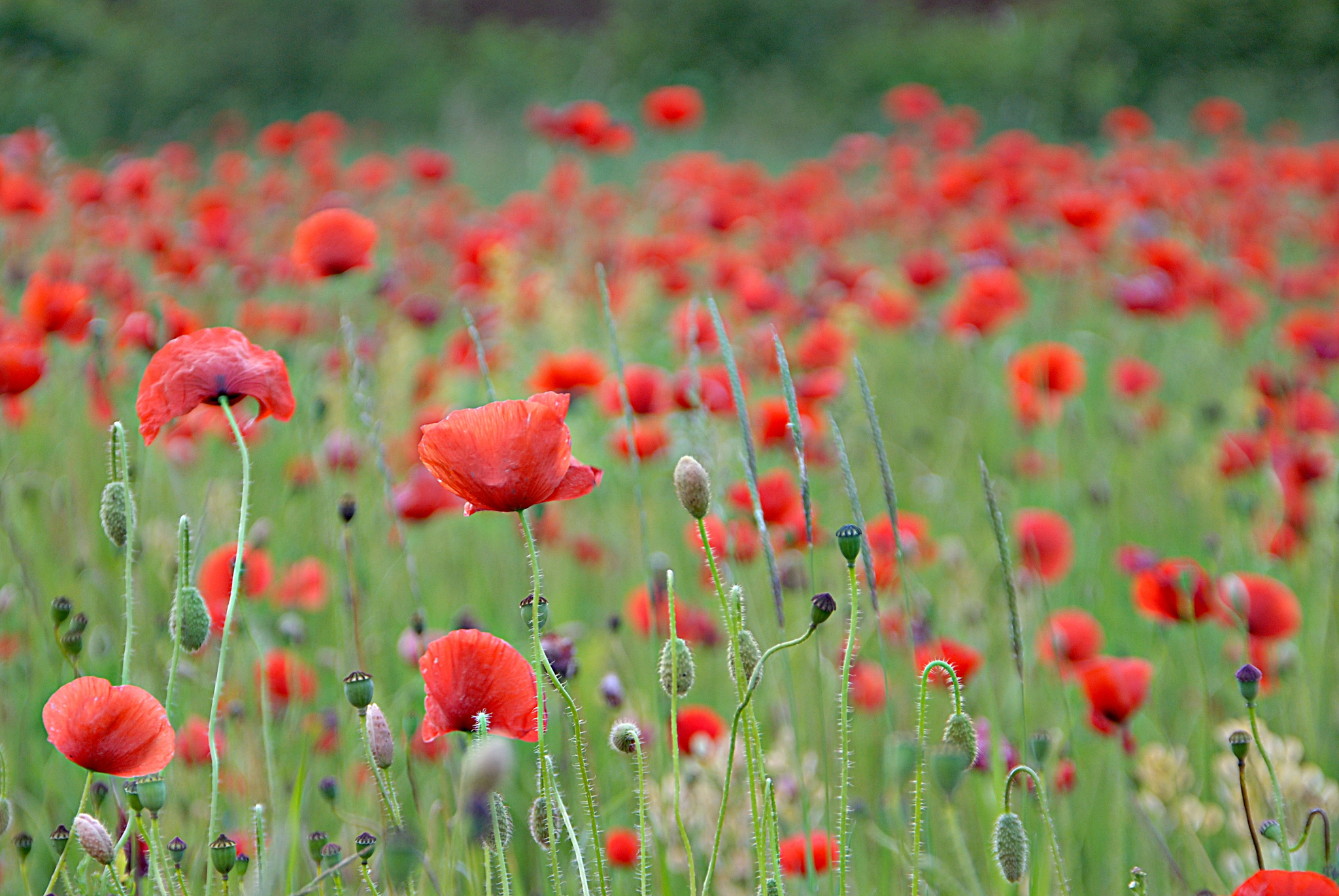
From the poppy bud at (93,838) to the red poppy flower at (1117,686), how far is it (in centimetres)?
89

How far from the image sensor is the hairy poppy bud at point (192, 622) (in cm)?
79

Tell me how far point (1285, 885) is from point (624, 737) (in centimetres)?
44

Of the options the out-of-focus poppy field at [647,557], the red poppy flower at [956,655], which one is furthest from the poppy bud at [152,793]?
the red poppy flower at [956,655]

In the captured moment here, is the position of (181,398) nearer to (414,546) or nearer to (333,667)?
(333,667)

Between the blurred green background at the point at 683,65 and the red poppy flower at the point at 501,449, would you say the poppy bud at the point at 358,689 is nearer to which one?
the red poppy flower at the point at 501,449

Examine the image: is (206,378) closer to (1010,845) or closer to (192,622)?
(192,622)

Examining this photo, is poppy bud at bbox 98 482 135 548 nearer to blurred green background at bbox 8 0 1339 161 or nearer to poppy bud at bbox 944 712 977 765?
poppy bud at bbox 944 712 977 765

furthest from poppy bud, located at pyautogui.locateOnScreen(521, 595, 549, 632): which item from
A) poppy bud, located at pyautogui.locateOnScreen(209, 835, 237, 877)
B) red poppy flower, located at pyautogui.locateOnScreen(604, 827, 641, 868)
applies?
red poppy flower, located at pyautogui.locateOnScreen(604, 827, 641, 868)

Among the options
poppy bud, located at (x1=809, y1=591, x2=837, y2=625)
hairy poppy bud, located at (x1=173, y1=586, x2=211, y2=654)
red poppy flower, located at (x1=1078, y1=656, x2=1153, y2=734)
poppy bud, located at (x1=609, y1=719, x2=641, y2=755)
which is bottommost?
red poppy flower, located at (x1=1078, y1=656, x2=1153, y2=734)

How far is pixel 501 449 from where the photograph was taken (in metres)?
0.72

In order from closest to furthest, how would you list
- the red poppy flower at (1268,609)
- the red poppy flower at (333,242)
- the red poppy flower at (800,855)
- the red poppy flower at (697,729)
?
the red poppy flower at (800,855)
the red poppy flower at (697,729)
the red poppy flower at (1268,609)
the red poppy flower at (333,242)

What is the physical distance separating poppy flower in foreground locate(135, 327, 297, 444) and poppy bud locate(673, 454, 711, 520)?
0.33m

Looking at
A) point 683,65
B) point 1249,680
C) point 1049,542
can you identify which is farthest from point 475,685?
→ point 683,65

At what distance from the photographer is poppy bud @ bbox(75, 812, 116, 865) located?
0.72 metres
